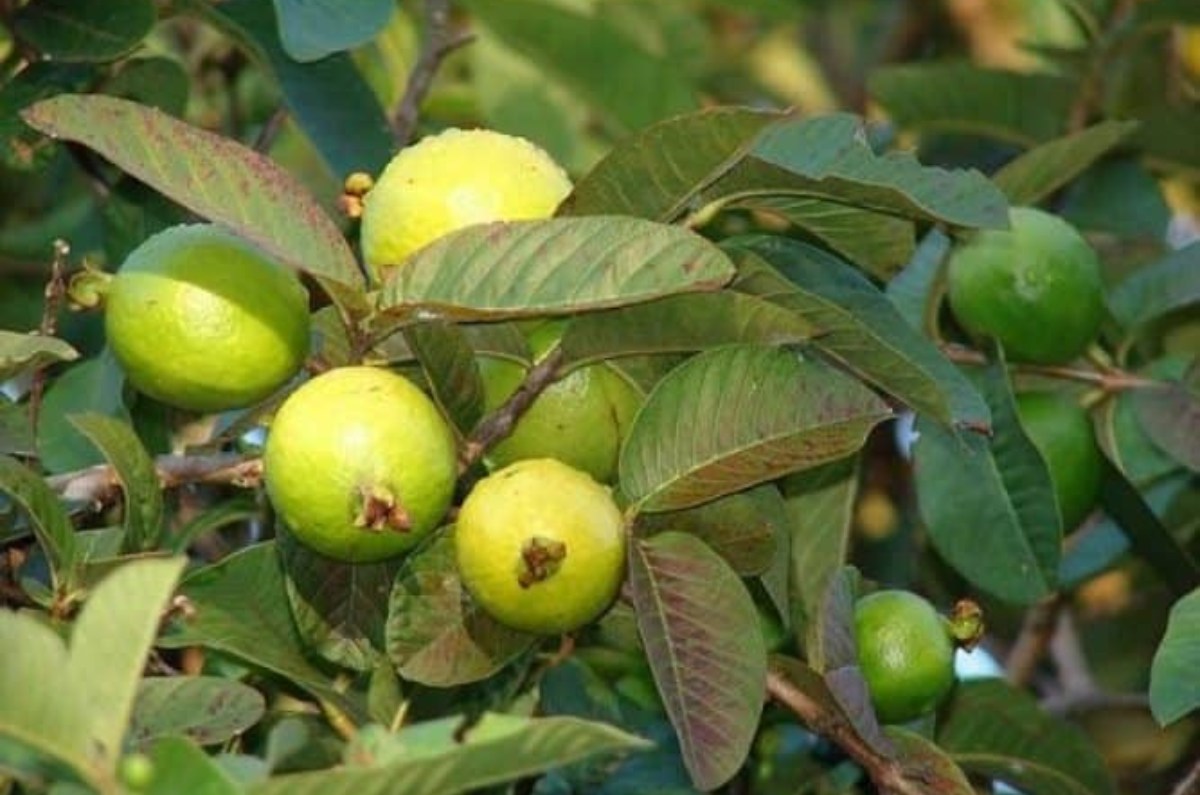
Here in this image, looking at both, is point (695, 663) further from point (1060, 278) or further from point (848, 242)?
point (1060, 278)

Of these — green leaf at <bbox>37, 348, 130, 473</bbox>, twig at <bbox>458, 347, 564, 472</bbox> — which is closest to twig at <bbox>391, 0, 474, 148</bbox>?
green leaf at <bbox>37, 348, 130, 473</bbox>

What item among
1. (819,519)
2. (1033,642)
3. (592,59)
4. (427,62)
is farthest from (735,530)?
(592,59)

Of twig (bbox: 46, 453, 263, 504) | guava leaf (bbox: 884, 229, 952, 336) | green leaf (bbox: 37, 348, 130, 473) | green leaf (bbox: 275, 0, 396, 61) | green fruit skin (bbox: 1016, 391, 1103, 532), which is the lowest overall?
green fruit skin (bbox: 1016, 391, 1103, 532)

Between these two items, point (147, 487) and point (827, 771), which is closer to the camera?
point (147, 487)

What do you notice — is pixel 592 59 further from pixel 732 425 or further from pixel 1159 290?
pixel 732 425

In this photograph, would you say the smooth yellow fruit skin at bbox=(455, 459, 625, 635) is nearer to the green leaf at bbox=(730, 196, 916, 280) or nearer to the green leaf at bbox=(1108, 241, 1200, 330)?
the green leaf at bbox=(730, 196, 916, 280)

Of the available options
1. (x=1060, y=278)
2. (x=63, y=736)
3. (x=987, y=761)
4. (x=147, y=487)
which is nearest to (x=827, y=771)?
(x=987, y=761)
